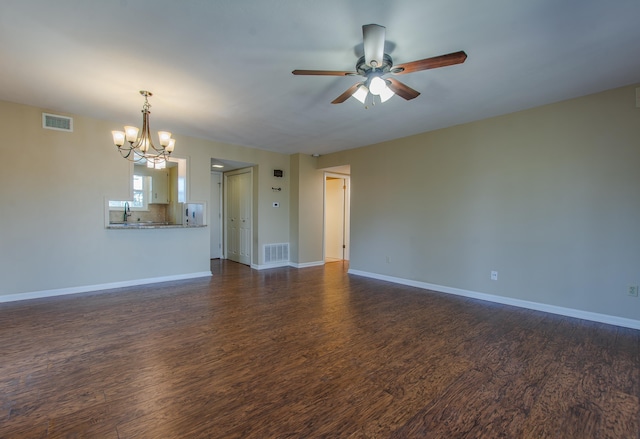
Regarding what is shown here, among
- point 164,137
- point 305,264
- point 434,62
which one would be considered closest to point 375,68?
point 434,62

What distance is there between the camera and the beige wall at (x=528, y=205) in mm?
3250

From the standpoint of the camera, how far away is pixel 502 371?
2.32 metres

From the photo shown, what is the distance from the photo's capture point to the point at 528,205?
3.84 metres

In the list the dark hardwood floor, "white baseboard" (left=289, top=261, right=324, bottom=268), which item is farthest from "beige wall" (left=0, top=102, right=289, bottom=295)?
"white baseboard" (left=289, top=261, right=324, bottom=268)

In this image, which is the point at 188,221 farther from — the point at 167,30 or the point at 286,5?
the point at 286,5

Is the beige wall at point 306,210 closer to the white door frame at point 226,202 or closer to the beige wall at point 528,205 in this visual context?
the white door frame at point 226,202

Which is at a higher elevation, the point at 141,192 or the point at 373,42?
the point at 373,42

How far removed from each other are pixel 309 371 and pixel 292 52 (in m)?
2.65

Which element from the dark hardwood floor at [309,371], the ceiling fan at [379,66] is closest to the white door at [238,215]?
the dark hardwood floor at [309,371]

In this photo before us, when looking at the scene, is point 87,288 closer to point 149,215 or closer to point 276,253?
point 149,215

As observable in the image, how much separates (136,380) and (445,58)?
127 inches

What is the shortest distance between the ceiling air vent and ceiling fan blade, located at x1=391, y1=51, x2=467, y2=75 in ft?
15.1

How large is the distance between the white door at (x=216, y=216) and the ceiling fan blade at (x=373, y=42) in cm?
609

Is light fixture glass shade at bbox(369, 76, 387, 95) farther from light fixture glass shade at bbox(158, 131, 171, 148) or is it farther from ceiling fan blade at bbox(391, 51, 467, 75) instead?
light fixture glass shade at bbox(158, 131, 171, 148)
